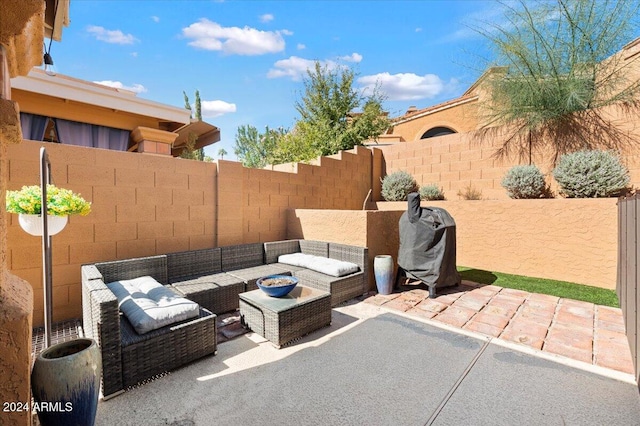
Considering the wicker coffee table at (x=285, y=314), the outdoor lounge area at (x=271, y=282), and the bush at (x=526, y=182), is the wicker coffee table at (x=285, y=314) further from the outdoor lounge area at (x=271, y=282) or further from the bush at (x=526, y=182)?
the bush at (x=526, y=182)

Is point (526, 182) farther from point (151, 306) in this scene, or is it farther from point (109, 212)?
point (109, 212)

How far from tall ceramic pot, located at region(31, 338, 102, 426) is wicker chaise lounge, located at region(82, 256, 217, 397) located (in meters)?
0.50

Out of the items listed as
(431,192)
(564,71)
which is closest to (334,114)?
(431,192)

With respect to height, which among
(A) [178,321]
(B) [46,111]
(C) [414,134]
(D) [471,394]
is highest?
(C) [414,134]

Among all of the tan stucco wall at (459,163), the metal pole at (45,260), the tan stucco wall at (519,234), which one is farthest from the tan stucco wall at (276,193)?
the metal pole at (45,260)

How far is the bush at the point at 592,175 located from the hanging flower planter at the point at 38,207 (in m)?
8.02

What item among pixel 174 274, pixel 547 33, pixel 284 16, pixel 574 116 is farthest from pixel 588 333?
pixel 284 16

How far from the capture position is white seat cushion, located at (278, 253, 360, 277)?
14.9ft

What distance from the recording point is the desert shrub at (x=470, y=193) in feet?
25.3

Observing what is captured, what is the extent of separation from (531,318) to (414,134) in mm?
11268

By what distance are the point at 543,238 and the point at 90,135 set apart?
31.5 feet

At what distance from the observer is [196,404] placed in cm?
228

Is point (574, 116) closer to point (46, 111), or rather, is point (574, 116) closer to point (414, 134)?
point (414, 134)

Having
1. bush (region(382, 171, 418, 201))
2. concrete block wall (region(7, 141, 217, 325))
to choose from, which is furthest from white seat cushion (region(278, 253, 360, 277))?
bush (region(382, 171, 418, 201))
